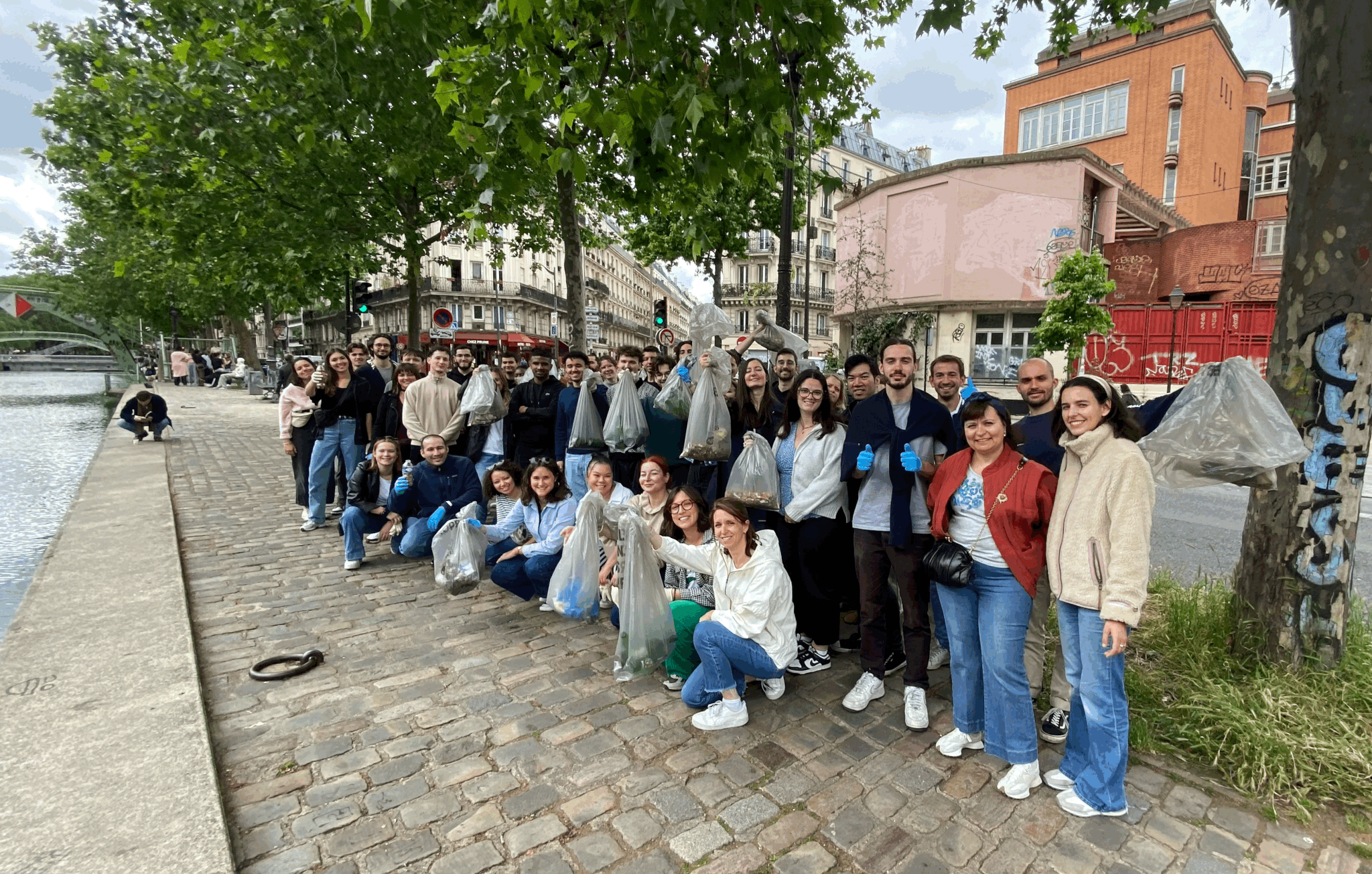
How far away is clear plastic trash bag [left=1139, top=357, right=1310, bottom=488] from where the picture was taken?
2.57 metres

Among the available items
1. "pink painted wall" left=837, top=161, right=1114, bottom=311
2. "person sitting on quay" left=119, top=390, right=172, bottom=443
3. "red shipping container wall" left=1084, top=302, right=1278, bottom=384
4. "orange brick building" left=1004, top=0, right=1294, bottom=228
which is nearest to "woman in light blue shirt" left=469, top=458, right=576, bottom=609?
"person sitting on quay" left=119, top=390, right=172, bottom=443

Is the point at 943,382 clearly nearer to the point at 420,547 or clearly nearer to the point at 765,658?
the point at 765,658

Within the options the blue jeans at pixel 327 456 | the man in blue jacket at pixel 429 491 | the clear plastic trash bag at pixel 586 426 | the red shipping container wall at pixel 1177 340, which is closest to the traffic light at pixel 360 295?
the blue jeans at pixel 327 456

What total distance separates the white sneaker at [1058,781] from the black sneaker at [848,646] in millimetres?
1365

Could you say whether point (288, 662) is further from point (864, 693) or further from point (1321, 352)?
point (1321, 352)

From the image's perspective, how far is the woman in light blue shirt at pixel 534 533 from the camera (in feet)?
14.6

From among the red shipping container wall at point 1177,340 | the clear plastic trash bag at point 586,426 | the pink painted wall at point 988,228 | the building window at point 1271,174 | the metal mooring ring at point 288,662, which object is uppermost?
the building window at point 1271,174

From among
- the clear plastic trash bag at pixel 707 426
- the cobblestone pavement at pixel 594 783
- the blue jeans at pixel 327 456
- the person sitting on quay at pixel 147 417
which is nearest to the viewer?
the cobblestone pavement at pixel 594 783

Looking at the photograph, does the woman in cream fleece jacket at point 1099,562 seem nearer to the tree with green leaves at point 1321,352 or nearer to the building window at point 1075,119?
the tree with green leaves at point 1321,352

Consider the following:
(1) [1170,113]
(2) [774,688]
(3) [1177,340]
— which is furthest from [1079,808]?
(1) [1170,113]

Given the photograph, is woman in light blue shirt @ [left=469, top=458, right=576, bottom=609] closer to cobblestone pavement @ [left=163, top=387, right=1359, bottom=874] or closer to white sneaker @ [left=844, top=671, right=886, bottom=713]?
cobblestone pavement @ [left=163, top=387, right=1359, bottom=874]

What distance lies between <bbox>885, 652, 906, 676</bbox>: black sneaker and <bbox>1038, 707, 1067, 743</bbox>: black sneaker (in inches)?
29.6

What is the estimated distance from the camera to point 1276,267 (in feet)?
72.8

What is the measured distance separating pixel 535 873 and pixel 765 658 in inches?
54.8
